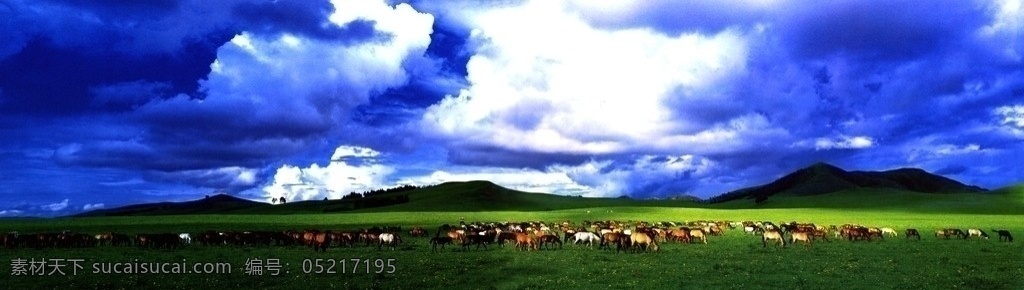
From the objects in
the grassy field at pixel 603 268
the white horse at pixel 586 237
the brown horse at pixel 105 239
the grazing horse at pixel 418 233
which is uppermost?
the brown horse at pixel 105 239

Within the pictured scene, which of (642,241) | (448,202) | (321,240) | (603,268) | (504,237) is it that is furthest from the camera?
(448,202)

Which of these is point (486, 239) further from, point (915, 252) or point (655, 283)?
point (915, 252)

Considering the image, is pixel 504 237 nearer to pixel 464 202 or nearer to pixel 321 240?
pixel 321 240

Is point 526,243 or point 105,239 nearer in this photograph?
point 526,243

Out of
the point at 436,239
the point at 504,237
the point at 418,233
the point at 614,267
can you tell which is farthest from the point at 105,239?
the point at 614,267

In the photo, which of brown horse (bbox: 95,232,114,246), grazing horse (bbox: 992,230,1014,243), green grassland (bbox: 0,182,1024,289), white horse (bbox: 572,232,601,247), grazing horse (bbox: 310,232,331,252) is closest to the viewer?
green grassland (bbox: 0,182,1024,289)

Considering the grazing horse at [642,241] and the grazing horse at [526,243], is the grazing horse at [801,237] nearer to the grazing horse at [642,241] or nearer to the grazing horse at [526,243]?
the grazing horse at [642,241]

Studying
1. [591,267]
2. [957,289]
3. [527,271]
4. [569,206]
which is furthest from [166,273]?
[569,206]

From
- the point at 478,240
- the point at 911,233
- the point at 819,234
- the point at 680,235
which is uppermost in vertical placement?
the point at 478,240

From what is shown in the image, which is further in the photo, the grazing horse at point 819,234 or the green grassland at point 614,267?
the grazing horse at point 819,234

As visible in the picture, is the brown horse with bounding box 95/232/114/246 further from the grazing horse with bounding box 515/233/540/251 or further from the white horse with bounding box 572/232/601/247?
the white horse with bounding box 572/232/601/247

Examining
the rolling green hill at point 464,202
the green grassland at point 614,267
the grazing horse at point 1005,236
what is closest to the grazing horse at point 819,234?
the green grassland at point 614,267

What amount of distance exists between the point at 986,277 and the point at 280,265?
2564 centimetres

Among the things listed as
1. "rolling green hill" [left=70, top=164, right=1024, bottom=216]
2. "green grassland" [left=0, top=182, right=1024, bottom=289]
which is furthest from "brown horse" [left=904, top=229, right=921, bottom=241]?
"rolling green hill" [left=70, top=164, right=1024, bottom=216]
